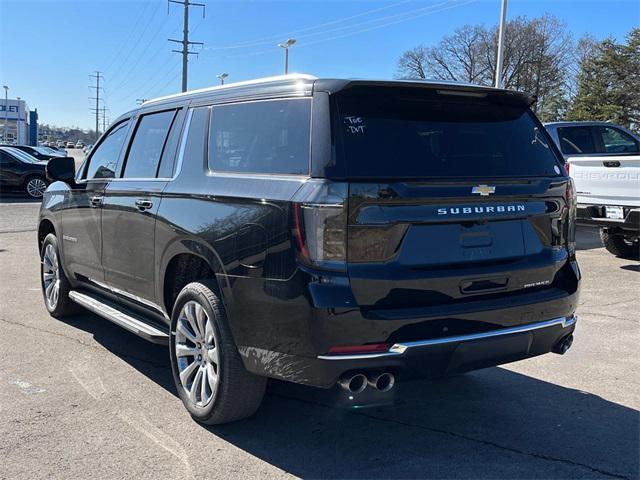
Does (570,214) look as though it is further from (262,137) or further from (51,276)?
(51,276)

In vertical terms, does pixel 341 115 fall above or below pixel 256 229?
above

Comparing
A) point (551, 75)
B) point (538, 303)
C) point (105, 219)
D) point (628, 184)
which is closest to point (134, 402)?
point (105, 219)

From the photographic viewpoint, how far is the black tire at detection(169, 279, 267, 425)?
3352 mm

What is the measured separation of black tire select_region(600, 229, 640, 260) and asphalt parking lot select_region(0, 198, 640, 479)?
525 cm

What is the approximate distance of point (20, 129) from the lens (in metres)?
73.6

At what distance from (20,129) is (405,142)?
80240 millimetres

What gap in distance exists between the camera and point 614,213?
28.9ft

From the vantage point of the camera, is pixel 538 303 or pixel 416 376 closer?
pixel 416 376

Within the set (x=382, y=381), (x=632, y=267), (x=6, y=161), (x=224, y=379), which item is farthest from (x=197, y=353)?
(x=6, y=161)

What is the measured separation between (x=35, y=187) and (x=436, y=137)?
61.4 ft

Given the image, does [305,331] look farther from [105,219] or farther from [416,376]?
[105,219]

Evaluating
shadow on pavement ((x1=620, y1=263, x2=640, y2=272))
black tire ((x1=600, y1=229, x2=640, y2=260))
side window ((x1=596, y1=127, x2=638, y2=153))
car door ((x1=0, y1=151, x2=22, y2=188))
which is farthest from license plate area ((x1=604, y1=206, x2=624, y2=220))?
car door ((x1=0, y1=151, x2=22, y2=188))

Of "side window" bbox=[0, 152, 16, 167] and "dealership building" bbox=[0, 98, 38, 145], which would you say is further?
"dealership building" bbox=[0, 98, 38, 145]

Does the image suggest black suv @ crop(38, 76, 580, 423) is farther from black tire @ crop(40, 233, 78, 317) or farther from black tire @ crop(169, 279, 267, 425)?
black tire @ crop(40, 233, 78, 317)
